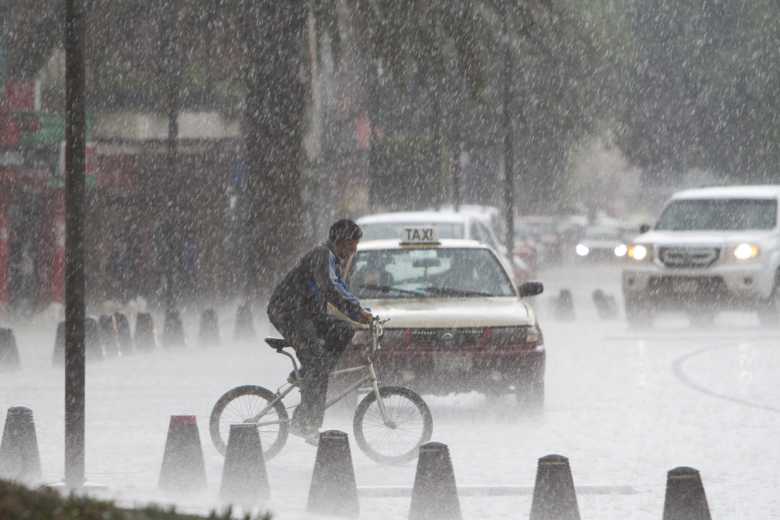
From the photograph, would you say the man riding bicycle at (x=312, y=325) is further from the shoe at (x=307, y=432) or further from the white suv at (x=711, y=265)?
the white suv at (x=711, y=265)

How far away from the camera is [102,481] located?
445 inches

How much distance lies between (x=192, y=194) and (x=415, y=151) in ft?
33.2

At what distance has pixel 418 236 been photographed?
649 inches

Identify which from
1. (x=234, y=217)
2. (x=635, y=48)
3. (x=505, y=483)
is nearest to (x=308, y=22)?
(x=234, y=217)

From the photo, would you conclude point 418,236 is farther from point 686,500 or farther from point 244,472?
point 686,500

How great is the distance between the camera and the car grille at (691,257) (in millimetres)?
26297

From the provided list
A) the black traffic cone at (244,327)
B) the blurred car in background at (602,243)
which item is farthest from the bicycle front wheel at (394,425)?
the blurred car in background at (602,243)

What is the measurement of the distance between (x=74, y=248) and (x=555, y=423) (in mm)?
5575

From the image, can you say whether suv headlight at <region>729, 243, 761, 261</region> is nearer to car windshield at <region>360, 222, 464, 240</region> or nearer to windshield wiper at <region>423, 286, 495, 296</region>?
car windshield at <region>360, 222, 464, 240</region>

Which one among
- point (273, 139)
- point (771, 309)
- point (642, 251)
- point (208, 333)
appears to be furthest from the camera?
point (273, 139)

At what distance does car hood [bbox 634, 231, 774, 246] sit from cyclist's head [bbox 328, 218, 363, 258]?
14.7 meters

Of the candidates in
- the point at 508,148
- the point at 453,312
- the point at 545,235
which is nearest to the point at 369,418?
the point at 453,312

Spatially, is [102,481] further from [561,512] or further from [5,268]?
[5,268]

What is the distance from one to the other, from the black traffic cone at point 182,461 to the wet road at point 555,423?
13cm
